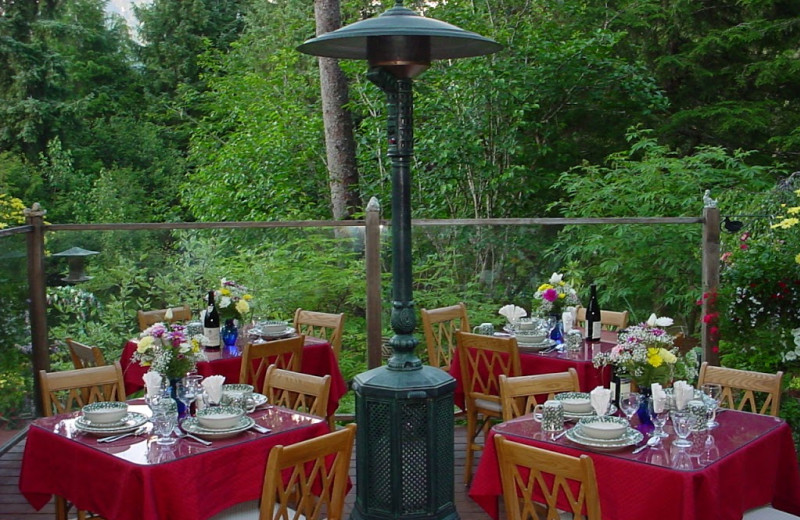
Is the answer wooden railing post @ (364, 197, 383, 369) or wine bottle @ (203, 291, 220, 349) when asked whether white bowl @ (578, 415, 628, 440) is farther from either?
wooden railing post @ (364, 197, 383, 369)

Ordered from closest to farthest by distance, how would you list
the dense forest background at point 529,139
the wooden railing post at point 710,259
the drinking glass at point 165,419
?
the drinking glass at point 165,419 → the wooden railing post at point 710,259 → the dense forest background at point 529,139

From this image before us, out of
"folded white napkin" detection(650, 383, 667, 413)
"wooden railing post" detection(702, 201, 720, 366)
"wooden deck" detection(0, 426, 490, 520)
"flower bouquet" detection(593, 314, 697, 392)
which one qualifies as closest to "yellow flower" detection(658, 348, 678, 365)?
"flower bouquet" detection(593, 314, 697, 392)

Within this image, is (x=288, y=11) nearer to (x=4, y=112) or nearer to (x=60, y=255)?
(x=4, y=112)

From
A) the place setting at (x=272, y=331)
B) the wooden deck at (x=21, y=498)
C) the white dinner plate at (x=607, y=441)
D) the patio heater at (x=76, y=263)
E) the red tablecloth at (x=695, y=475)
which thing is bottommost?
the wooden deck at (x=21, y=498)

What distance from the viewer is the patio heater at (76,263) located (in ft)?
20.2

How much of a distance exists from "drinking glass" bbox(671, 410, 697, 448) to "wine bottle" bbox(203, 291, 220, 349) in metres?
2.93

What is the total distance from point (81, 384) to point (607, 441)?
7.92 ft

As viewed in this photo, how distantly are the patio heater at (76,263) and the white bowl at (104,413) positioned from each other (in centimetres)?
273

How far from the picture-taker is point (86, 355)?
487 cm

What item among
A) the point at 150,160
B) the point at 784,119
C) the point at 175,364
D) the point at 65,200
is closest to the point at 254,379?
the point at 175,364

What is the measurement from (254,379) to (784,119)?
874 cm

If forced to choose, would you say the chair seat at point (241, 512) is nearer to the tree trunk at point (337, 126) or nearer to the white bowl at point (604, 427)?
the white bowl at point (604, 427)

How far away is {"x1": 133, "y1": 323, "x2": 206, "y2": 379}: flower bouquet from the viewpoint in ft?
11.9

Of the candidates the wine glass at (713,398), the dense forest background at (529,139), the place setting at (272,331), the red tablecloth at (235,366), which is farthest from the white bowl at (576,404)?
the place setting at (272,331)
